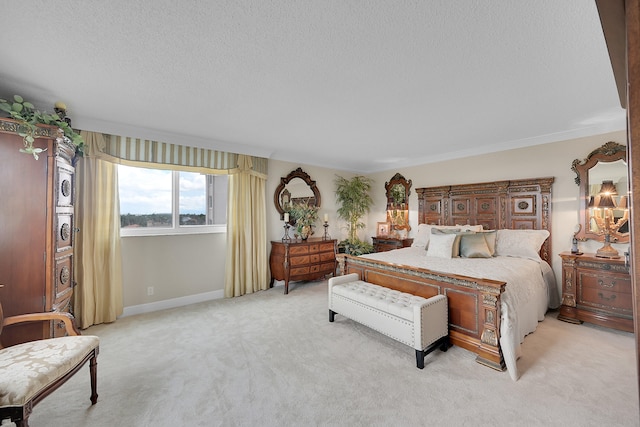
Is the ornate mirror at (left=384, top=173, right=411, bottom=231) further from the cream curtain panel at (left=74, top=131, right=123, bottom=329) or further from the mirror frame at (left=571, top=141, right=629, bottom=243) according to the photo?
the cream curtain panel at (left=74, top=131, right=123, bottom=329)

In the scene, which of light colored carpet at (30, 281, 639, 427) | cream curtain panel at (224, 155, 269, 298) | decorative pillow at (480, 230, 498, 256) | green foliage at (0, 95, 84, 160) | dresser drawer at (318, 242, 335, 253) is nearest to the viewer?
light colored carpet at (30, 281, 639, 427)

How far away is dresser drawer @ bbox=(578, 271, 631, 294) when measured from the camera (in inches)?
111

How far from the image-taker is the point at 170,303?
3.71m

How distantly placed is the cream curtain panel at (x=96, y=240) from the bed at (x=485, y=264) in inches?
116

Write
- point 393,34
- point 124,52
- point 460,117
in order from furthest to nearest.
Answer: point 460,117 → point 124,52 → point 393,34

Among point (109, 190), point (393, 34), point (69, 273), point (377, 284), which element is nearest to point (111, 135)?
point (109, 190)

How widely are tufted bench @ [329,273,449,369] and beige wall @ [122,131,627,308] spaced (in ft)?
6.96

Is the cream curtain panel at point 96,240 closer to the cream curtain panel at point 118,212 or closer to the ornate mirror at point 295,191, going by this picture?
the cream curtain panel at point 118,212

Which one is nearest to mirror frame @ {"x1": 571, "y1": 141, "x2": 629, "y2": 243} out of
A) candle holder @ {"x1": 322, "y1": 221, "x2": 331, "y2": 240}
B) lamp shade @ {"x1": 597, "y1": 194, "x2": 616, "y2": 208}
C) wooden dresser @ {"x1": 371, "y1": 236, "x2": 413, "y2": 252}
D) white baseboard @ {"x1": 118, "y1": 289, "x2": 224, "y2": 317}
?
lamp shade @ {"x1": 597, "y1": 194, "x2": 616, "y2": 208}

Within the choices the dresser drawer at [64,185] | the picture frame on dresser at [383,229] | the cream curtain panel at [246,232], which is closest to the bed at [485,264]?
the picture frame on dresser at [383,229]

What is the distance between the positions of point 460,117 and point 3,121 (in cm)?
421

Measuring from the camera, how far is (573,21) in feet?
5.02

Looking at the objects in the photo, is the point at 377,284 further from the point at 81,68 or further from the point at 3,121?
the point at 3,121

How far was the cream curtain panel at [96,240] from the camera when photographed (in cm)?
302
